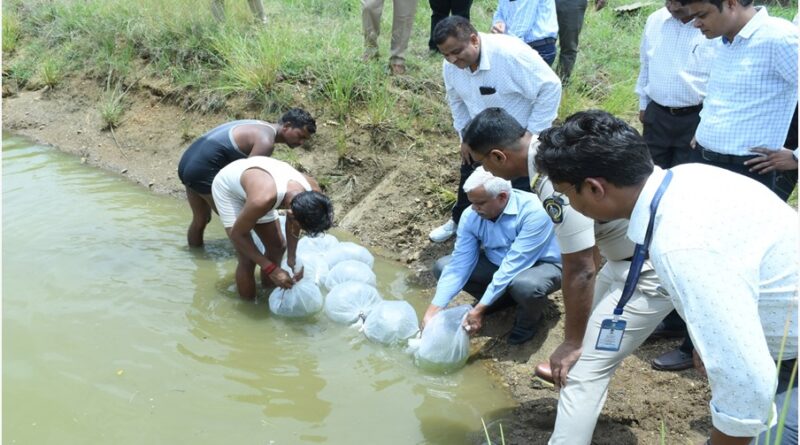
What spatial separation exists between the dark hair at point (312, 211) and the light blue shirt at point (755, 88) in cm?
227

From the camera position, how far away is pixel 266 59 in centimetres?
752

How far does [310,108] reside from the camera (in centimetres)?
747

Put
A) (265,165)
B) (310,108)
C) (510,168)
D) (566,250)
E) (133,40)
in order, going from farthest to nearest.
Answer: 1. (133,40)
2. (310,108)
3. (265,165)
4. (510,168)
5. (566,250)

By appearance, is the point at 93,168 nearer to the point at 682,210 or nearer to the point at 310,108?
the point at 310,108

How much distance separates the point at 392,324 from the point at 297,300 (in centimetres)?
74

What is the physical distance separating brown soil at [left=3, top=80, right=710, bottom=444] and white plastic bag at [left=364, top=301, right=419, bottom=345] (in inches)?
18.7

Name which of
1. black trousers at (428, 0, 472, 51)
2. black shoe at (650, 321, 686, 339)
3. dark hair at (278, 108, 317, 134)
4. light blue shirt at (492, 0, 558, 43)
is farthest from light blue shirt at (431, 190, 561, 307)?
black trousers at (428, 0, 472, 51)

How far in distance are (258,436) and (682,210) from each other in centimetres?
262

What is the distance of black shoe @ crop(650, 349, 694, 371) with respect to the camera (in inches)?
165

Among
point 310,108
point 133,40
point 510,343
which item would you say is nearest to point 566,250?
point 510,343

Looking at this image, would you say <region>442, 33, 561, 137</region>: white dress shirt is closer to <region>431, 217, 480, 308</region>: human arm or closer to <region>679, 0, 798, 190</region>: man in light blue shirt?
<region>431, 217, 480, 308</region>: human arm

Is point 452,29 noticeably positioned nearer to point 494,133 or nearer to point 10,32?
point 494,133

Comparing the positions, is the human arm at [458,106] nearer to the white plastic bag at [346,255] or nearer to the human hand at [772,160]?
the white plastic bag at [346,255]

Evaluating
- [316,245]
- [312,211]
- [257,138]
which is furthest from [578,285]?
[257,138]
